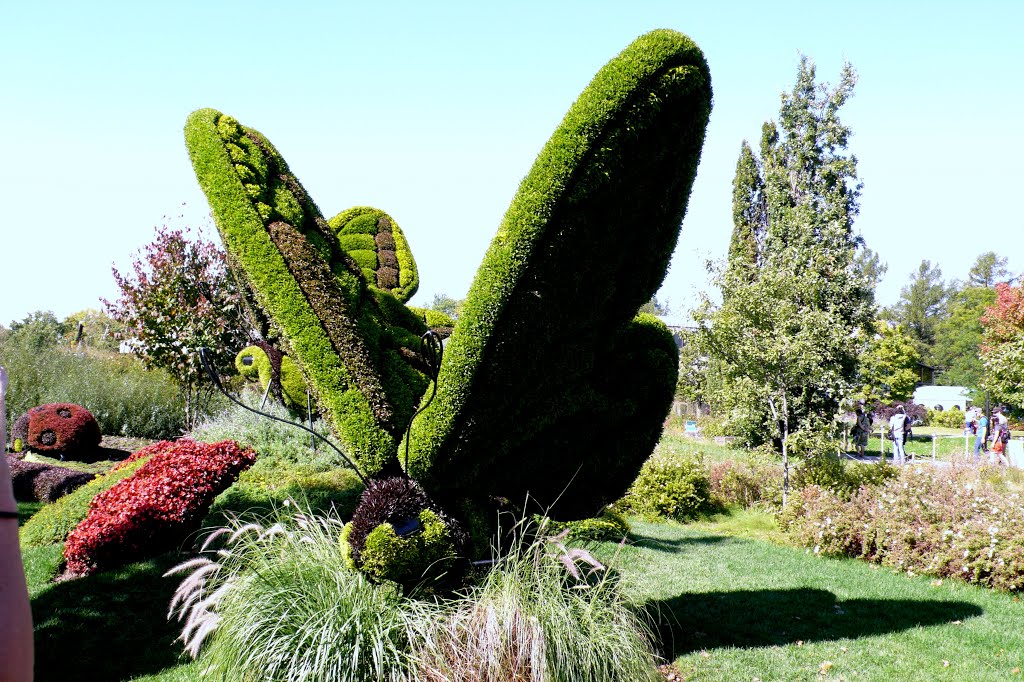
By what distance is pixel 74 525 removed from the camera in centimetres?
862

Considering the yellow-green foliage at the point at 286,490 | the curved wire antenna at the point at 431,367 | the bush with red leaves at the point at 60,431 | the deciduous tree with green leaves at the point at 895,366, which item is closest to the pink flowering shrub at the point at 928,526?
the yellow-green foliage at the point at 286,490

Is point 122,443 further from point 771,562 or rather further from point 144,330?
point 771,562

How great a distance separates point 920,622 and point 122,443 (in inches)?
682

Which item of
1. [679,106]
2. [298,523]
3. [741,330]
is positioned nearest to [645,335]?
[679,106]

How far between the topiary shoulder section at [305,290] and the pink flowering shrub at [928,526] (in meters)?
7.20

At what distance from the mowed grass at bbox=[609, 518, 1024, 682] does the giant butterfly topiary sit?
1255 millimetres

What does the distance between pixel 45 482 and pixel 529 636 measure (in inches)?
407

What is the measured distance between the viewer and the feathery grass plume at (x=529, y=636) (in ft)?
13.5

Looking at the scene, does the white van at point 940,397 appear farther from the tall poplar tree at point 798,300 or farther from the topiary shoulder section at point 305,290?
the topiary shoulder section at point 305,290

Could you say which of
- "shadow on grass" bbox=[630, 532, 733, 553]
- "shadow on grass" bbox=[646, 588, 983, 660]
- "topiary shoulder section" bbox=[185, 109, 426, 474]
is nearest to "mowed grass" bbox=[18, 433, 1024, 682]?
"shadow on grass" bbox=[646, 588, 983, 660]

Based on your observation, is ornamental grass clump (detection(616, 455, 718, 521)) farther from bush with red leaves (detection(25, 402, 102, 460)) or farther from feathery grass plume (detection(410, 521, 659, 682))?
bush with red leaves (detection(25, 402, 102, 460))

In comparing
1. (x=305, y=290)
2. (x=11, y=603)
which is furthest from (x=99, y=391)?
(x=11, y=603)

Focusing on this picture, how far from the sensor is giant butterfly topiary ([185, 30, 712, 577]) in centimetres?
431

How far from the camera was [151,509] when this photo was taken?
7672 millimetres
